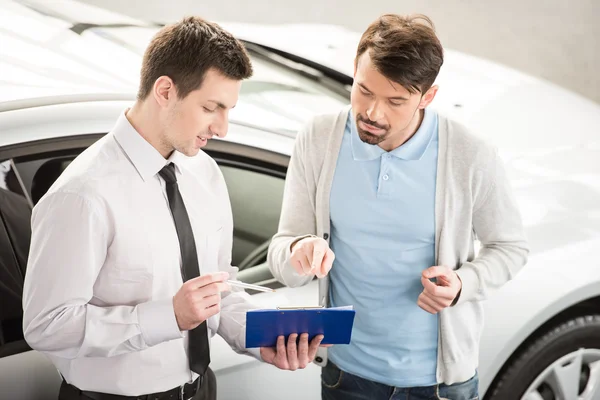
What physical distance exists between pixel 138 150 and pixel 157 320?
0.35 metres

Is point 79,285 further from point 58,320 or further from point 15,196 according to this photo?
point 15,196

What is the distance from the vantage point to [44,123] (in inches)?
78.0

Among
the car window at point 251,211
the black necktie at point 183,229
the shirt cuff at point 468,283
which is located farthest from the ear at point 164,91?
the car window at point 251,211

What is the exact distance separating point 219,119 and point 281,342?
0.50 m

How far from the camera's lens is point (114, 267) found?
1.67 metres

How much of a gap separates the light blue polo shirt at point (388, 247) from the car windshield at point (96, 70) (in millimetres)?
535

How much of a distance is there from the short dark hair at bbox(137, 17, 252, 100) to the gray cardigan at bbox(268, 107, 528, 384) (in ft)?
1.09

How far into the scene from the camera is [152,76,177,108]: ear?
168cm

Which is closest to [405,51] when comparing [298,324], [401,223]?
[401,223]

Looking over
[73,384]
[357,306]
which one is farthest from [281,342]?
[73,384]

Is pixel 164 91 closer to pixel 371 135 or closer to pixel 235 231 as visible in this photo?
pixel 371 135

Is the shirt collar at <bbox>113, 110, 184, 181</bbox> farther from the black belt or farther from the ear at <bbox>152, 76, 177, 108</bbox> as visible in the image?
the black belt

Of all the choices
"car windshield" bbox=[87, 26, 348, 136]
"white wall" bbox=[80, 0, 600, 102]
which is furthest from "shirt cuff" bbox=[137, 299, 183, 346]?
"white wall" bbox=[80, 0, 600, 102]

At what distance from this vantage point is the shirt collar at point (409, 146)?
190 centimetres
